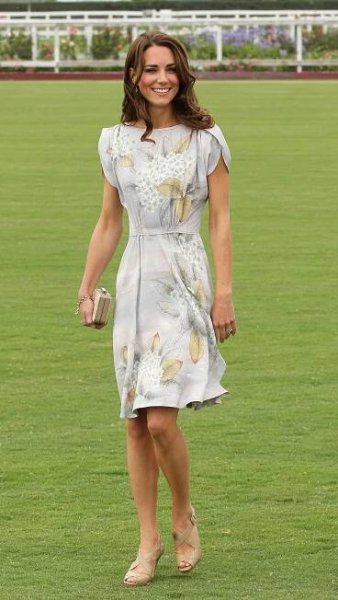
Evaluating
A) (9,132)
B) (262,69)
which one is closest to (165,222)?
(9,132)

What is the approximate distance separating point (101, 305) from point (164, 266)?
0.24 m

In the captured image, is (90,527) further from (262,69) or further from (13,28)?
(13,28)

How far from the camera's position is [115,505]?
6.92 m

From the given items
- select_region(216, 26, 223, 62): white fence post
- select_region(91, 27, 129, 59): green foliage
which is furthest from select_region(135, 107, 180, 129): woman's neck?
select_region(91, 27, 129, 59): green foliage

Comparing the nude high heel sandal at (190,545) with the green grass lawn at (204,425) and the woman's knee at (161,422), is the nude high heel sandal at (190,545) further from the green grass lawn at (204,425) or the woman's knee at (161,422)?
the woman's knee at (161,422)

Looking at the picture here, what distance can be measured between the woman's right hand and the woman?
100mm

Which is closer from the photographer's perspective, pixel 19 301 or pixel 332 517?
pixel 332 517

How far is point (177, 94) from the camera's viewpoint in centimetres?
579

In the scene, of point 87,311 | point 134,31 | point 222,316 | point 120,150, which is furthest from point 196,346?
point 134,31

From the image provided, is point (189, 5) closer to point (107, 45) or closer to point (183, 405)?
point (107, 45)

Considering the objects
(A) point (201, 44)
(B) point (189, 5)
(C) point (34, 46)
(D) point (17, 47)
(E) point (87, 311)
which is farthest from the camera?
(B) point (189, 5)

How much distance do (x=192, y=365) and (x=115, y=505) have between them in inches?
53.9

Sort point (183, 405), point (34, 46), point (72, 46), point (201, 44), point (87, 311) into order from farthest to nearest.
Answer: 1. point (72, 46)
2. point (34, 46)
3. point (201, 44)
4. point (87, 311)
5. point (183, 405)

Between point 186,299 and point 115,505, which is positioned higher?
point 186,299
